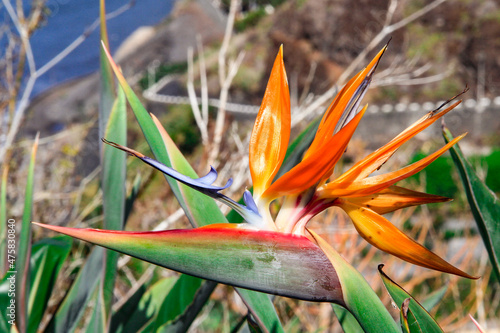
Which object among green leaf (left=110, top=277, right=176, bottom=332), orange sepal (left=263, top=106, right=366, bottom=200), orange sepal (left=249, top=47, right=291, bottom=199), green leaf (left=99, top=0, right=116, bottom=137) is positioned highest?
green leaf (left=99, top=0, right=116, bottom=137)

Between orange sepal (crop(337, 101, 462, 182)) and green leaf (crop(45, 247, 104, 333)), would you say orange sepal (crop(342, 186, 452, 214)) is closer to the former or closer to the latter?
orange sepal (crop(337, 101, 462, 182))

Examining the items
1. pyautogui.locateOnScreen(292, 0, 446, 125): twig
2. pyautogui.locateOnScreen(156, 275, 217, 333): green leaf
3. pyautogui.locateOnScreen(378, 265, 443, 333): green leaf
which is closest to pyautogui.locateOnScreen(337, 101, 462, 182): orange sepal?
pyautogui.locateOnScreen(378, 265, 443, 333): green leaf

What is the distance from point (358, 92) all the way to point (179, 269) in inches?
10.1

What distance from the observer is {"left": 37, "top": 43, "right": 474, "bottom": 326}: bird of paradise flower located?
16.4 inches

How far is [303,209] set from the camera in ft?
1.71

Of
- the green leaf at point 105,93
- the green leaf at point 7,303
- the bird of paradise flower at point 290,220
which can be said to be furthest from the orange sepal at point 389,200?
the green leaf at point 7,303

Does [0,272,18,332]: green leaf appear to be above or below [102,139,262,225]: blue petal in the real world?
below

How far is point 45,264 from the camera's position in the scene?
0.91m

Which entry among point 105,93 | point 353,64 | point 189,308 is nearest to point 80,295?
point 189,308

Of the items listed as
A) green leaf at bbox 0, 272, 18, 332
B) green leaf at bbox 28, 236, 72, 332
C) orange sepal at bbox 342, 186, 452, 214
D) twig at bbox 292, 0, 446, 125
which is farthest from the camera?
twig at bbox 292, 0, 446, 125

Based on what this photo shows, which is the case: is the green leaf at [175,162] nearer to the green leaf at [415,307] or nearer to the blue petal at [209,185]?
the blue petal at [209,185]

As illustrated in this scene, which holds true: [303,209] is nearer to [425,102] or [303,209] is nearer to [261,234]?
[261,234]

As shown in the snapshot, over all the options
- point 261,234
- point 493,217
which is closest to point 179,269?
point 261,234

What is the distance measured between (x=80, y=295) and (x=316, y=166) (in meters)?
0.53
